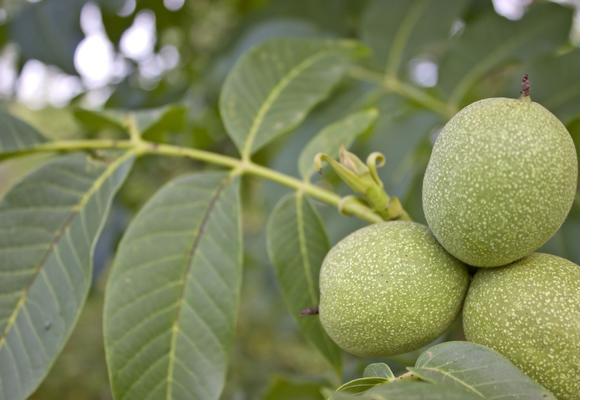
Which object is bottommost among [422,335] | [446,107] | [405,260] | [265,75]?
[422,335]

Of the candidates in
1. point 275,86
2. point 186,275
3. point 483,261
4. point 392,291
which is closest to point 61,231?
point 186,275

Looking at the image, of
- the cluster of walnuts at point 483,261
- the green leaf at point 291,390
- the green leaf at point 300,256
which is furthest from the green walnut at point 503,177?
the green leaf at point 291,390

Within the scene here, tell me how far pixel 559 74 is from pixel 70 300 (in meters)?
1.30

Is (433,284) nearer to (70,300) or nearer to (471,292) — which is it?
(471,292)

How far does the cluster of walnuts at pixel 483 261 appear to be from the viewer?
89cm

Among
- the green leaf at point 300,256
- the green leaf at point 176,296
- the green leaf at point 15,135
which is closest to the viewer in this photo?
the green leaf at point 176,296

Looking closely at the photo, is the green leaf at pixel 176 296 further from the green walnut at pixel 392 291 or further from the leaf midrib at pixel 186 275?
the green walnut at pixel 392 291

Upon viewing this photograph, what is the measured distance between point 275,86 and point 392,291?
0.72 meters

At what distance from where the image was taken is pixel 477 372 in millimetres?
806

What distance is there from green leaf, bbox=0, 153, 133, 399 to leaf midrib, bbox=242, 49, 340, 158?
26cm

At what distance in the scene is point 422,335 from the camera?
989mm

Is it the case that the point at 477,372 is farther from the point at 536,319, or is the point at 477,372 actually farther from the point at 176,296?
the point at 176,296
